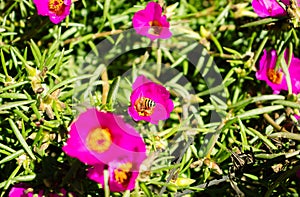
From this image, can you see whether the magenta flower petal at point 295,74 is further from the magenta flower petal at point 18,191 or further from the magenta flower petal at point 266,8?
the magenta flower petal at point 18,191

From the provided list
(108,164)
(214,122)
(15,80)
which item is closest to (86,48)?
(15,80)

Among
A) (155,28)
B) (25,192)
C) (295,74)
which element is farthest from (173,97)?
(25,192)

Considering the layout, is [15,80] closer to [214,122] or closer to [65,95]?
[65,95]

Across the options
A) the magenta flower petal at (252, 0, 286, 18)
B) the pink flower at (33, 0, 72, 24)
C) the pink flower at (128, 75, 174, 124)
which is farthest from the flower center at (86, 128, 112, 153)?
the magenta flower petal at (252, 0, 286, 18)

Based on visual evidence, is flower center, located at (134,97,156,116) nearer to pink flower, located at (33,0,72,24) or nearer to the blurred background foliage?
the blurred background foliage

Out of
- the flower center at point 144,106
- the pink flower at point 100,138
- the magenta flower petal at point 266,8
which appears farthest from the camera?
the magenta flower petal at point 266,8

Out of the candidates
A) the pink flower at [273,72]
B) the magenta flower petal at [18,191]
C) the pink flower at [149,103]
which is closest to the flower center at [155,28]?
the pink flower at [149,103]
